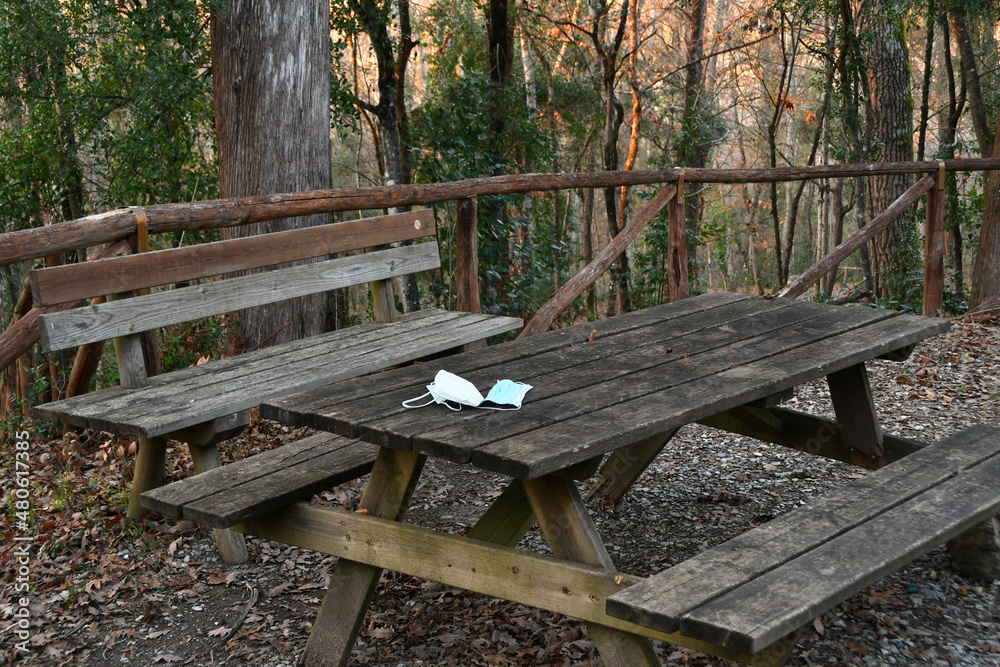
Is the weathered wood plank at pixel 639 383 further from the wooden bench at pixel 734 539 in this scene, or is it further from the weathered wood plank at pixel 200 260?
the weathered wood plank at pixel 200 260

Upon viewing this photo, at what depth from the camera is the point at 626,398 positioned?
7.64ft

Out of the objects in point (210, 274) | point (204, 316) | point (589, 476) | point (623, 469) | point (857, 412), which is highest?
point (210, 274)

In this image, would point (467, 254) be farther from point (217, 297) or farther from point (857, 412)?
point (857, 412)

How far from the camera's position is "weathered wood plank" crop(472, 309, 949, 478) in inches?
74.4

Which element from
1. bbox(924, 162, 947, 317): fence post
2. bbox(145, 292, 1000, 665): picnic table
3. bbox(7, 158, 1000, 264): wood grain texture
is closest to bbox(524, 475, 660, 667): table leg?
bbox(145, 292, 1000, 665): picnic table

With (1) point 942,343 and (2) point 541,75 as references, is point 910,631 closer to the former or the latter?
(1) point 942,343

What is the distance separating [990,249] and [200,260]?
6897 mm

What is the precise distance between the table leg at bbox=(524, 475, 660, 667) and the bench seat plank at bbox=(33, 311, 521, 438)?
1.24 metres

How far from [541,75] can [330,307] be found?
34.5 ft

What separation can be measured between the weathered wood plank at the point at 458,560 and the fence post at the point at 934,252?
5.75 m

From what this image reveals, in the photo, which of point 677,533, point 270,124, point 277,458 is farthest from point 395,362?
point 270,124

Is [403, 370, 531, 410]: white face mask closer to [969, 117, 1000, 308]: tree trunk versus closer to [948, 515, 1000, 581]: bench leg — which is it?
[948, 515, 1000, 581]: bench leg

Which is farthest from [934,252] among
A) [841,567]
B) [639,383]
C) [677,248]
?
[841,567]

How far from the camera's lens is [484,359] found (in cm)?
279
